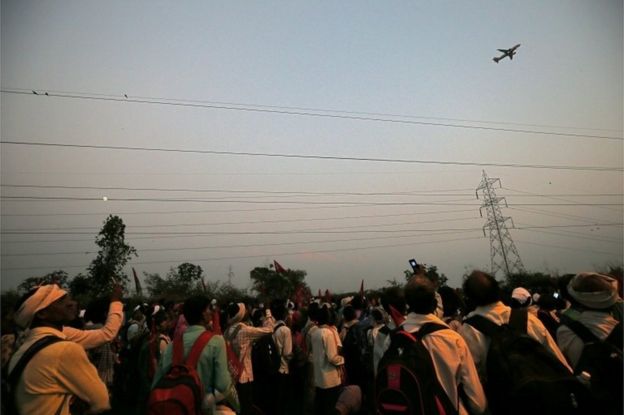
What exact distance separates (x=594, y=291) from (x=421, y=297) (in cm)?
162

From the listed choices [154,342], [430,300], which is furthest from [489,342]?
[154,342]

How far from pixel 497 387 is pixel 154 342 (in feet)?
22.3

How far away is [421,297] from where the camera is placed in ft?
10.7

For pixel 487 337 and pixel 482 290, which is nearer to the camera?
pixel 487 337

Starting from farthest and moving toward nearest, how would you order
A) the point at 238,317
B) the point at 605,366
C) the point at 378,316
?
the point at 378,316, the point at 238,317, the point at 605,366

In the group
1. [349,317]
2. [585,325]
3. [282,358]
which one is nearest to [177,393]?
[585,325]

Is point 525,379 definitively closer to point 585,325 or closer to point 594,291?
point 585,325

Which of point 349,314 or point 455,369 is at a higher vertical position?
point 455,369

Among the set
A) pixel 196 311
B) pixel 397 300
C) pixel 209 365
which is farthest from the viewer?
pixel 397 300

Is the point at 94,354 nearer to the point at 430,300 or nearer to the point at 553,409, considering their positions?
the point at 430,300

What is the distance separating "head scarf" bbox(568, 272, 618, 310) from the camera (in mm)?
3393

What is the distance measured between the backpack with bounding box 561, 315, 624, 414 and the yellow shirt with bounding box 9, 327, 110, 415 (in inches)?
147

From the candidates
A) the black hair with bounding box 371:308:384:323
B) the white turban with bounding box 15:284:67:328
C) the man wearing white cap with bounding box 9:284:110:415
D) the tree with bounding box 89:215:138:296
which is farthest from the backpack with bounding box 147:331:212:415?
the tree with bounding box 89:215:138:296

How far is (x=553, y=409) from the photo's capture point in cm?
265
